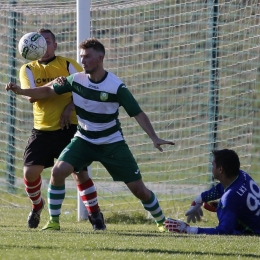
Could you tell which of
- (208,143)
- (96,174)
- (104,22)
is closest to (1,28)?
(104,22)

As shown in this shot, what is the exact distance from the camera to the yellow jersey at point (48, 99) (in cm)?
850

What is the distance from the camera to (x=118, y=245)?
6781mm

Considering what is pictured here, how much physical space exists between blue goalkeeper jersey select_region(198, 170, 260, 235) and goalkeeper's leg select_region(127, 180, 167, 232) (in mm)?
493

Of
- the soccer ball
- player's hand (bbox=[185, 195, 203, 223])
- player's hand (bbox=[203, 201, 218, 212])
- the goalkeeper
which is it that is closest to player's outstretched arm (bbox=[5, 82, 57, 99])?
the soccer ball

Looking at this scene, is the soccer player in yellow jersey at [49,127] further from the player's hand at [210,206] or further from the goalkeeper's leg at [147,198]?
the player's hand at [210,206]

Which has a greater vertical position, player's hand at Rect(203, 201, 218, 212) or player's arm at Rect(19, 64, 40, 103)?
player's arm at Rect(19, 64, 40, 103)

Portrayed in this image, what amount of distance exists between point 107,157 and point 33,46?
4.57 ft

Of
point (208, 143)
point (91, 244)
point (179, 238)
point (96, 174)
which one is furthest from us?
point (96, 174)

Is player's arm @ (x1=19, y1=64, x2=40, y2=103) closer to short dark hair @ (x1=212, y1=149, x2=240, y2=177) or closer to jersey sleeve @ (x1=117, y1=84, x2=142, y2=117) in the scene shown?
jersey sleeve @ (x1=117, y1=84, x2=142, y2=117)

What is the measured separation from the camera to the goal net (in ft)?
35.1

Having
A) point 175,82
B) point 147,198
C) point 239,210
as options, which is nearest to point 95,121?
point 147,198

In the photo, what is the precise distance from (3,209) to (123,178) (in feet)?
12.7

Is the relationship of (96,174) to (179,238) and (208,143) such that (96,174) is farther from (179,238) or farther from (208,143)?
(179,238)

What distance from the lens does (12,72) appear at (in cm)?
1237
